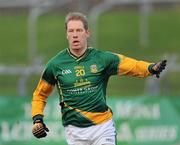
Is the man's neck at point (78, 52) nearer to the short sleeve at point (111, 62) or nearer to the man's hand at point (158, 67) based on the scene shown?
the short sleeve at point (111, 62)

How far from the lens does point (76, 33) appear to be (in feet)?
27.0

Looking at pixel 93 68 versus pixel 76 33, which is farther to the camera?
pixel 93 68

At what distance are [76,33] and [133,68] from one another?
2.23 feet

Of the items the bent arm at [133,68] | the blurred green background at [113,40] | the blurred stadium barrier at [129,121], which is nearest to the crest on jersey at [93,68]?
the bent arm at [133,68]

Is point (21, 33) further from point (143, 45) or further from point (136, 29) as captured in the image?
point (143, 45)

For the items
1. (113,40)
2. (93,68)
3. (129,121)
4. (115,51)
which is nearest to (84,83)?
(93,68)

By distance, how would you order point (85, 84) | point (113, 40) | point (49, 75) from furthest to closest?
point (113, 40)
point (49, 75)
point (85, 84)

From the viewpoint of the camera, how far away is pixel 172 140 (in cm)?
1296

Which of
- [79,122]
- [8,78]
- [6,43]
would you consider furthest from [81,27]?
[6,43]

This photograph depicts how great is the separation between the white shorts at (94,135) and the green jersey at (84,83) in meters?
0.05

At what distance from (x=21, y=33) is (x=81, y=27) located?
71.0 feet

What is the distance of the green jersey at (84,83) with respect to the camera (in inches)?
330

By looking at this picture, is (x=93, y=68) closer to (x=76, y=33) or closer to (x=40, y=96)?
(x=76, y=33)

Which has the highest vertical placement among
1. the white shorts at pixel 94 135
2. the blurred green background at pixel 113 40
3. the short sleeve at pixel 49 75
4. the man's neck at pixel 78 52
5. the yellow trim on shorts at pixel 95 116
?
the man's neck at pixel 78 52
